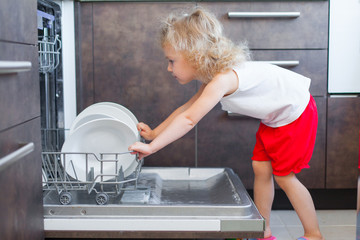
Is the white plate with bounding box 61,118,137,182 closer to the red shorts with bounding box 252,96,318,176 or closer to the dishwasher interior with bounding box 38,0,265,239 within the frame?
the dishwasher interior with bounding box 38,0,265,239

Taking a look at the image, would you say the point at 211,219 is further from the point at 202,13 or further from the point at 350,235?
the point at 350,235

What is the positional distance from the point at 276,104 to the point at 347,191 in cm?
66

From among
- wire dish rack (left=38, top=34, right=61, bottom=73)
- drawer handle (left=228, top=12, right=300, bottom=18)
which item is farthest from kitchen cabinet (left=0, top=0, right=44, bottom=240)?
drawer handle (left=228, top=12, right=300, bottom=18)

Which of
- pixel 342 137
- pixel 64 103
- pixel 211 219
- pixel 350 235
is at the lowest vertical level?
pixel 350 235

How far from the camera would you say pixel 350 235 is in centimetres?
161

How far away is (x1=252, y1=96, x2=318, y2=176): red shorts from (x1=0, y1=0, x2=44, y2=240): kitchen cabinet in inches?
29.3

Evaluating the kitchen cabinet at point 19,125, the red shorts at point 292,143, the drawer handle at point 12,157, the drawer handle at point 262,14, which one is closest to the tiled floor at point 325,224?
the red shorts at point 292,143

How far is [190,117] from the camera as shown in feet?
4.11

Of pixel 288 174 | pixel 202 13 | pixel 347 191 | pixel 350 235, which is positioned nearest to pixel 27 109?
pixel 202 13

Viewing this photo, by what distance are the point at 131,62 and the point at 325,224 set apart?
3.11 ft

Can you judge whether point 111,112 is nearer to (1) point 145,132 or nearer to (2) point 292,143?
(1) point 145,132

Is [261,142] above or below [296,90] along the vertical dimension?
below

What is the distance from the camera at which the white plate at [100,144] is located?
1.34 m

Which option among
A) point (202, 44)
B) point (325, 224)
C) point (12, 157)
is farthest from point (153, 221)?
point (325, 224)
